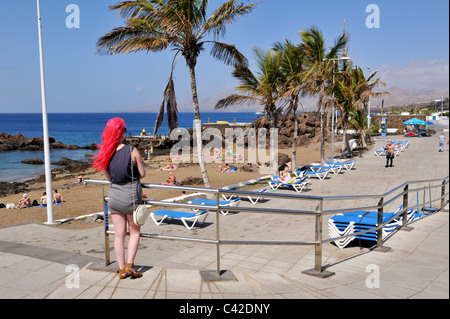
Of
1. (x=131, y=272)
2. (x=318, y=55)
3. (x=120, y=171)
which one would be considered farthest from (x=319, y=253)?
(x=318, y=55)

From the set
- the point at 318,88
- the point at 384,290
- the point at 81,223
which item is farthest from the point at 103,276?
the point at 318,88

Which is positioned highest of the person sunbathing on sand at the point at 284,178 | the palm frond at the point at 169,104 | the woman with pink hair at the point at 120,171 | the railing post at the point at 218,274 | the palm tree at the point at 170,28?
the palm tree at the point at 170,28

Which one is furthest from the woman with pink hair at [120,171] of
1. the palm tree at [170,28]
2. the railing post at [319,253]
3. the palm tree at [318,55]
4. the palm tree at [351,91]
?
the palm tree at [351,91]

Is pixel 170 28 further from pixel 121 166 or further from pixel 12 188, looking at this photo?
pixel 12 188

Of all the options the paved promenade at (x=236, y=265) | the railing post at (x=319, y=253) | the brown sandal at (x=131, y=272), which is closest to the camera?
Answer: the paved promenade at (x=236, y=265)

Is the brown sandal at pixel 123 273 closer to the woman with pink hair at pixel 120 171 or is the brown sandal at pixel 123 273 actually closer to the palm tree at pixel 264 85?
the woman with pink hair at pixel 120 171

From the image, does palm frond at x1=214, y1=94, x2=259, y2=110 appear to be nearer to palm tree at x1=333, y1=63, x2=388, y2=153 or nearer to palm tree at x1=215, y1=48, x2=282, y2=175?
palm tree at x1=215, y1=48, x2=282, y2=175

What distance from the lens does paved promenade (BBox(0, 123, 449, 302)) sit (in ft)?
11.4

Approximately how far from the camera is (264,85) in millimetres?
15844

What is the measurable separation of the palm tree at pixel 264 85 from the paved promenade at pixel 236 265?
7.23m

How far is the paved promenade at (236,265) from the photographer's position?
3.48 metres

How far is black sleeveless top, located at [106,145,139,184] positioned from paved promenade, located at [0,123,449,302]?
1.02m
